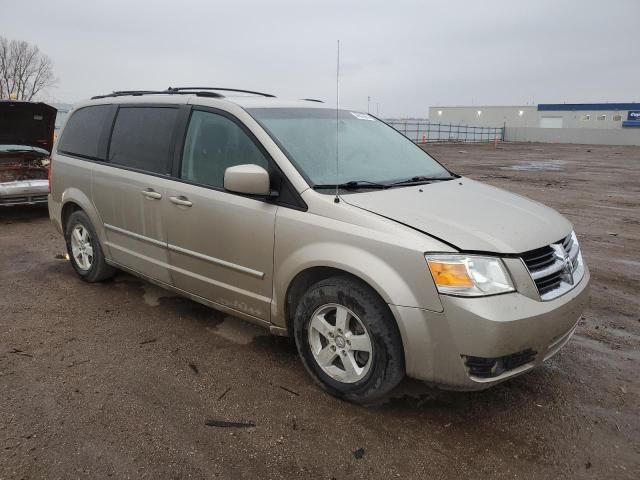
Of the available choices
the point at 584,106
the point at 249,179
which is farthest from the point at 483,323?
the point at 584,106

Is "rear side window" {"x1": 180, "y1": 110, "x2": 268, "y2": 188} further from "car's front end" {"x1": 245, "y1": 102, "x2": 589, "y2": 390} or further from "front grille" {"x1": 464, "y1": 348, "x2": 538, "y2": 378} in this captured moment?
"front grille" {"x1": 464, "y1": 348, "x2": 538, "y2": 378}

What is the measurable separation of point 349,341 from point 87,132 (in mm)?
3492

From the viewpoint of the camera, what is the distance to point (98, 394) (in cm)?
309

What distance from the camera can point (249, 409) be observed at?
2.97 metres

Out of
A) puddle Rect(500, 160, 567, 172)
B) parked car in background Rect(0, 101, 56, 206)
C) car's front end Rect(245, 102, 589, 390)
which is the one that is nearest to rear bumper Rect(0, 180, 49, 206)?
parked car in background Rect(0, 101, 56, 206)

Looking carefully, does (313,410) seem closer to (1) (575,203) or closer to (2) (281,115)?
(2) (281,115)

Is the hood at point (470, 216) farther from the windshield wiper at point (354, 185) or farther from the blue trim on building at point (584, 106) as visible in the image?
the blue trim on building at point (584, 106)

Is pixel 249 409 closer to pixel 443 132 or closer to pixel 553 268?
pixel 553 268

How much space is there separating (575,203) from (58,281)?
32.3ft

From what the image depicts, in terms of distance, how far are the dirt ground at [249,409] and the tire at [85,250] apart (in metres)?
0.43

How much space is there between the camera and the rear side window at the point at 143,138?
4.00 m

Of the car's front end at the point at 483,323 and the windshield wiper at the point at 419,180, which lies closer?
the car's front end at the point at 483,323

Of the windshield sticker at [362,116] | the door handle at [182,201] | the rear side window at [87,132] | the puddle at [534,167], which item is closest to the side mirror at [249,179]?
the door handle at [182,201]

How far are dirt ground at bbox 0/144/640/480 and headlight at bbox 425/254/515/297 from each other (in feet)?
2.69
